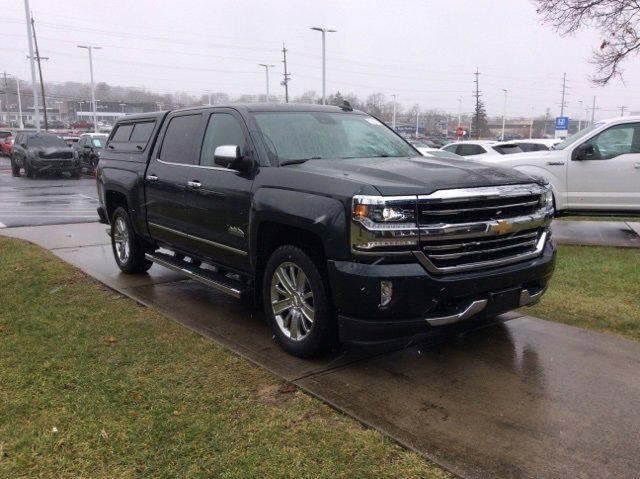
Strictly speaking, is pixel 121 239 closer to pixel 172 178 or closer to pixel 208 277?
pixel 172 178

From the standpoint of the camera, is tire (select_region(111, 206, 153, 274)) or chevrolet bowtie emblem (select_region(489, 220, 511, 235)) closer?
chevrolet bowtie emblem (select_region(489, 220, 511, 235))

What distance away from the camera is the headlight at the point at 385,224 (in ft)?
12.2

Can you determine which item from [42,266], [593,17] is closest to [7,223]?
[42,266]

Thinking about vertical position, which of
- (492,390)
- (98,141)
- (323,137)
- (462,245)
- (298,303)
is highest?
(323,137)

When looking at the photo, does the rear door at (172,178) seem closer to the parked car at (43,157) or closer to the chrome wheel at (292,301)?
the chrome wheel at (292,301)

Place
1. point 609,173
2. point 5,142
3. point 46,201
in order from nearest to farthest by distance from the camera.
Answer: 1. point 609,173
2. point 46,201
3. point 5,142

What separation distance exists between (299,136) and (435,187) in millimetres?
1621

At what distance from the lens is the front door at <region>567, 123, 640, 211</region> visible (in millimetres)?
9039

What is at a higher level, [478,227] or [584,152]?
[584,152]

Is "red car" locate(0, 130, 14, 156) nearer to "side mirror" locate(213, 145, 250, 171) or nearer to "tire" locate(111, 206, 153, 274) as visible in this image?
"tire" locate(111, 206, 153, 274)

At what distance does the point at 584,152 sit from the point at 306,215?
264 inches

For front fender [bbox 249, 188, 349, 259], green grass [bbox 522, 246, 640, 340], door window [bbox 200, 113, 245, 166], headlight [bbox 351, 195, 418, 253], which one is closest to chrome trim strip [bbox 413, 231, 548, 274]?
headlight [bbox 351, 195, 418, 253]

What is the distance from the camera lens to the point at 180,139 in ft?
19.5

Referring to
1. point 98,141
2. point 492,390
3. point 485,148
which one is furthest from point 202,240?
point 98,141
